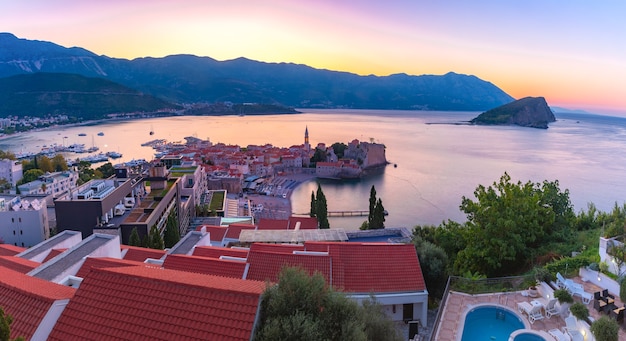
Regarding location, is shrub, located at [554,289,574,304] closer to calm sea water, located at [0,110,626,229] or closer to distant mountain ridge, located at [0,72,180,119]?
calm sea water, located at [0,110,626,229]

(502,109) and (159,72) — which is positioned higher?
(159,72)

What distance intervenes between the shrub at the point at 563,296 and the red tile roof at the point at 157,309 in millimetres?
3782

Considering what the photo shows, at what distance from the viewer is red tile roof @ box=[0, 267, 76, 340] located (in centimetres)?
269

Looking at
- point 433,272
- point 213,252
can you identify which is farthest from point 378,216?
point 213,252

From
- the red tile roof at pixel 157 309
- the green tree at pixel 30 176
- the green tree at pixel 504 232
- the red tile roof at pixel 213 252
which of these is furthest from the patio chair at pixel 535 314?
the green tree at pixel 30 176

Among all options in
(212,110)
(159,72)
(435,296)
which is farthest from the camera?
(159,72)

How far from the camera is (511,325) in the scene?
15.6 ft

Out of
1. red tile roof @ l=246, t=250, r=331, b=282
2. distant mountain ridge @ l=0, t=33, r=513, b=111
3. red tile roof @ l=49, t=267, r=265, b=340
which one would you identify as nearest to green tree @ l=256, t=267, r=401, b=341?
red tile roof @ l=49, t=267, r=265, b=340

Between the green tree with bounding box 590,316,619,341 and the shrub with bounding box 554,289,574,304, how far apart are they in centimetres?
90

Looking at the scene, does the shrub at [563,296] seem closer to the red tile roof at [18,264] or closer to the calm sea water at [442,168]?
the red tile roof at [18,264]

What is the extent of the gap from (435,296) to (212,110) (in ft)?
412

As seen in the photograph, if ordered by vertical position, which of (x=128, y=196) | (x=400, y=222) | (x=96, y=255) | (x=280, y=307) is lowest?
(x=400, y=222)

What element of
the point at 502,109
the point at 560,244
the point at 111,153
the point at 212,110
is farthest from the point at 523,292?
the point at 212,110

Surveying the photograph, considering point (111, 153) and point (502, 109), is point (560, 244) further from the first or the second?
point (502, 109)
